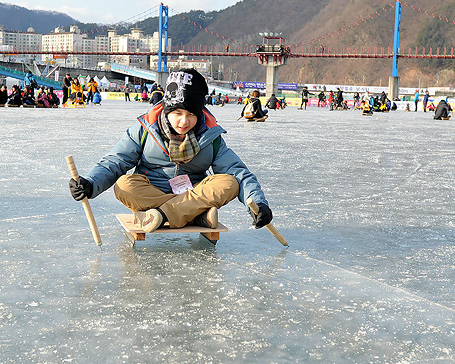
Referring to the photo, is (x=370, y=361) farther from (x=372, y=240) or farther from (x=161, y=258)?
(x=372, y=240)

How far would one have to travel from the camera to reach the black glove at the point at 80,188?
2.60m

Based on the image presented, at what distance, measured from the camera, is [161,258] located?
104 inches

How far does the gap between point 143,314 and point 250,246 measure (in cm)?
105

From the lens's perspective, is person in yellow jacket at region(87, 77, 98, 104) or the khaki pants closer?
the khaki pants

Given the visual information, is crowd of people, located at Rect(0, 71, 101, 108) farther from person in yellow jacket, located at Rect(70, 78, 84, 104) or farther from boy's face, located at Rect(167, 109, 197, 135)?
boy's face, located at Rect(167, 109, 197, 135)

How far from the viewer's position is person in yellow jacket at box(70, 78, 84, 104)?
21.2 meters

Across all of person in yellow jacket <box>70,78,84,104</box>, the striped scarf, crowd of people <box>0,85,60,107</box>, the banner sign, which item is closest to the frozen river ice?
the striped scarf

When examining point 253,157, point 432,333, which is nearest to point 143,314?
point 432,333

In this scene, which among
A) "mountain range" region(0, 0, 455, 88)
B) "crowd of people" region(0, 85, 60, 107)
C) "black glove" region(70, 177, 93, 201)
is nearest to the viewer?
"black glove" region(70, 177, 93, 201)

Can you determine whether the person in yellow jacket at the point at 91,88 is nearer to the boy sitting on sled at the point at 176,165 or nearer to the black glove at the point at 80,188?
the boy sitting on sled at the point at 176,165

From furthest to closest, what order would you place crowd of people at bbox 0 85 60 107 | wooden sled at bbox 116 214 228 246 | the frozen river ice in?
crowd of people at bbox 0 85 60 107
wooden sled at bbox 116 214 228 246
the frozen river ice

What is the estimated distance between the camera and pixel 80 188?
2.60 m

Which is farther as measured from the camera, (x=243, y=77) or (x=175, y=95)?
Result: (x=243, y=77)

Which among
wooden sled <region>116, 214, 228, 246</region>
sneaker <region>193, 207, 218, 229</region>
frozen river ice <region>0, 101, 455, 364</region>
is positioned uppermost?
sneaker <region>193, 207, 218, 229</region>
